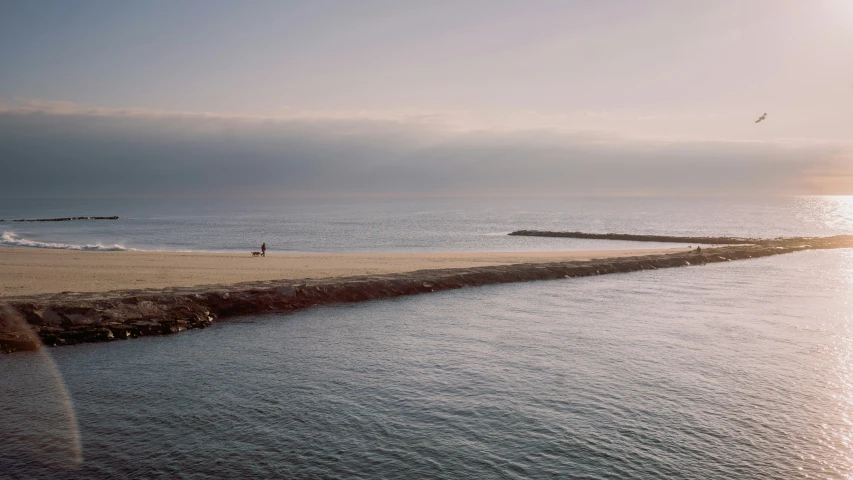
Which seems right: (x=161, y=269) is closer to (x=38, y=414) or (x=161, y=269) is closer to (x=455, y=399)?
(x=38, y=414)

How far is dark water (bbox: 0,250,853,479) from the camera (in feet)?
41.1

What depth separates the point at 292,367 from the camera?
65.2 feet

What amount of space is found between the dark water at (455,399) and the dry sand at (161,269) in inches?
525

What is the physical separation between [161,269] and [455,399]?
118 ft

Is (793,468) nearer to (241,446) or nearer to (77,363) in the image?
(241,446)

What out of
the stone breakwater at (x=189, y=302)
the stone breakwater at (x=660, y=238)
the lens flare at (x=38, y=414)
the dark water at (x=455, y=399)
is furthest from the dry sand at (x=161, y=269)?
the stone breakwater at (x=660, y=238)

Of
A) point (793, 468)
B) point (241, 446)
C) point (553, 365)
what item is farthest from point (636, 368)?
point (241, 446)

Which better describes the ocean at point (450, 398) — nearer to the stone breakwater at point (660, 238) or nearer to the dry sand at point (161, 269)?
the dry sand at point (161, 269)

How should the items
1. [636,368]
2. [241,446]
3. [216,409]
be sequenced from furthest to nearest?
1. [636,368]
2. [216,409]
3. [241,446]

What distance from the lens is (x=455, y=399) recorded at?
16531 mm

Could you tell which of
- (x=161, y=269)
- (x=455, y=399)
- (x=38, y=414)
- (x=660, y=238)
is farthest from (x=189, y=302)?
(x=660, y=238)

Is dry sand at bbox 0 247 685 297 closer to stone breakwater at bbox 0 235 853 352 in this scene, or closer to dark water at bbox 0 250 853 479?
stone breakwater at bbox 0 235 853 352

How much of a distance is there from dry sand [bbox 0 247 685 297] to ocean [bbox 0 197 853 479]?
12887 mm

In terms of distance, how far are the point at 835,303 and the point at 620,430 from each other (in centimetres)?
2645
